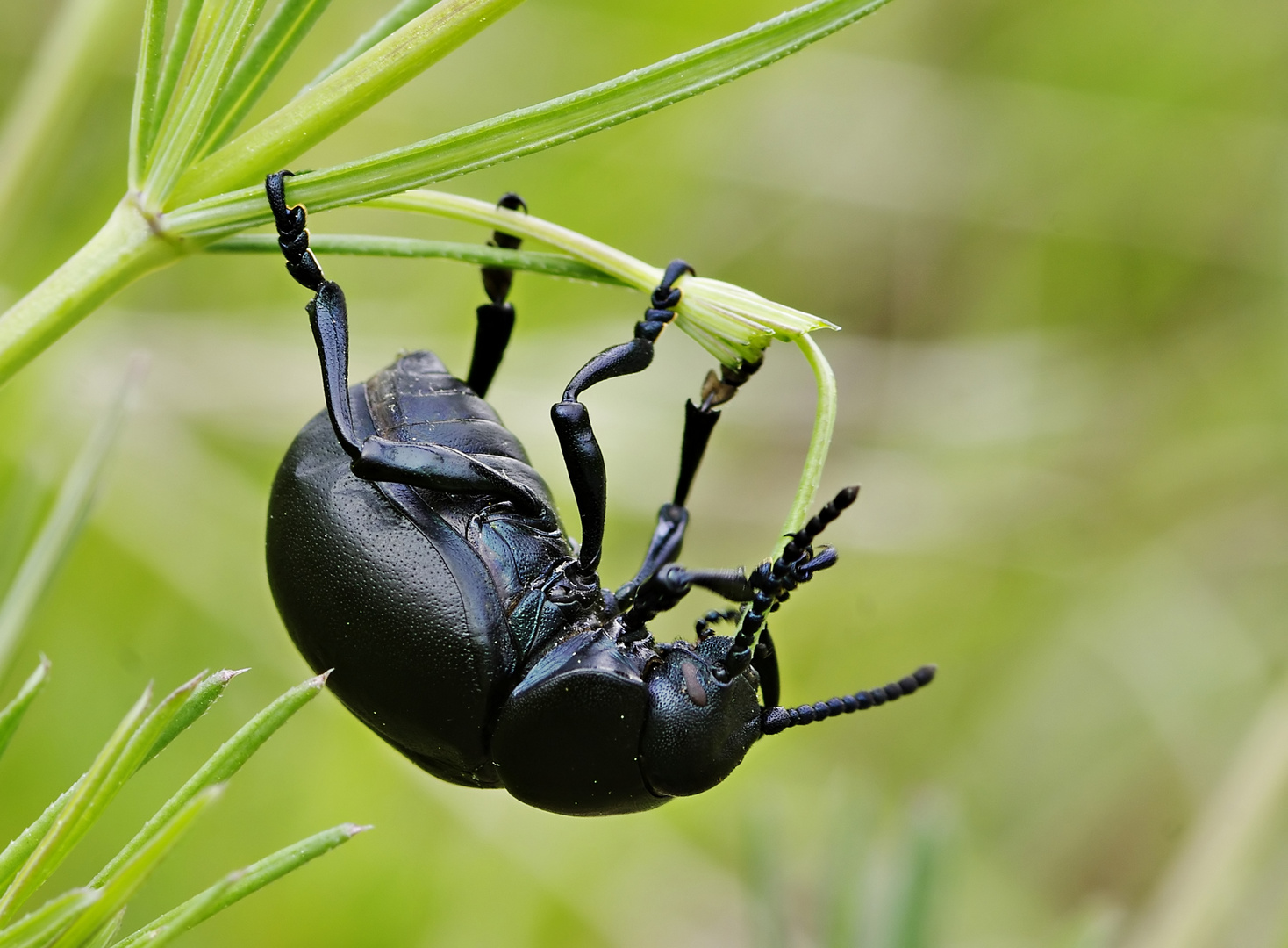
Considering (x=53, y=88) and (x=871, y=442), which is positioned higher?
(x=53, y=88)

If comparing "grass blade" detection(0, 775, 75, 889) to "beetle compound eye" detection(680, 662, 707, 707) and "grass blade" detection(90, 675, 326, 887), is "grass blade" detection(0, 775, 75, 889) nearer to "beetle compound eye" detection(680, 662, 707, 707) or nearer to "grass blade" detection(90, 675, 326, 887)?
"grass blade" detection(90, 675, 326, 887)

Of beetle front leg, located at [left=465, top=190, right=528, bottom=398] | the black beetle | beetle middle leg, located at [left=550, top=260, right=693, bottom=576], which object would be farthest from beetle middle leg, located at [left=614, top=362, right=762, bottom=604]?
beetle front leg, located at [left=465, top=190, right=528, bottom=398]

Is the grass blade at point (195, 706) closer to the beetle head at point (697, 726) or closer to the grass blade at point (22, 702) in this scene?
the grass blade at point (22, 702)

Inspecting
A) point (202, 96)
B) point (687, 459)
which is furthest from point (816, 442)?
point (687, 459)

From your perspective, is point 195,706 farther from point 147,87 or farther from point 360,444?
point 360,444

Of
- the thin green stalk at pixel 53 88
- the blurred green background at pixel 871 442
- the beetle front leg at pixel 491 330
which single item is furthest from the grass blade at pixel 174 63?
the blurred green background at pixel 871 442

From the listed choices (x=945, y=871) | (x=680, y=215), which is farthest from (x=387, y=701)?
(x=680, y=215)
